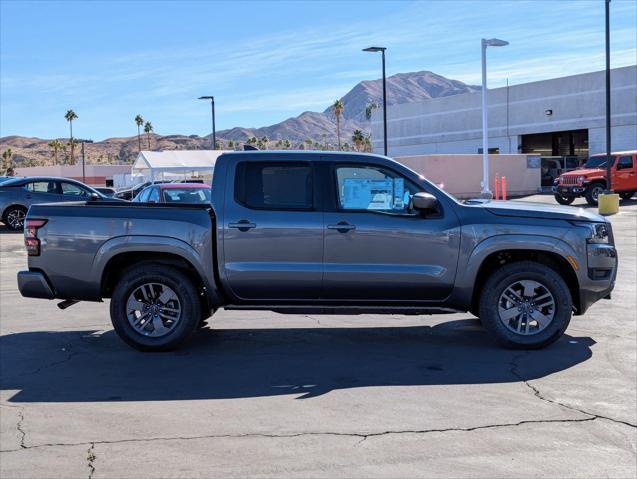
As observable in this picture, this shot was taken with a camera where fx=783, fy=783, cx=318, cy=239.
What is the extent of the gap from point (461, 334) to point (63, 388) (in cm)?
425

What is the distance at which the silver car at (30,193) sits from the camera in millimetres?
23703

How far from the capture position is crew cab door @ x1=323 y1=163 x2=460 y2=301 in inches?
300

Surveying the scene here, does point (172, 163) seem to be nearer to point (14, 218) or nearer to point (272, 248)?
point (14, 218)

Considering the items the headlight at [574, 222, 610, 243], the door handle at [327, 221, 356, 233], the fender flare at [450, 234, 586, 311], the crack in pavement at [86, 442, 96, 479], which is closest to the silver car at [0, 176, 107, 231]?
the door handle at [327, 221, 356, 233]

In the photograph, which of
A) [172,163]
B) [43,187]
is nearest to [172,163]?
[172,163]

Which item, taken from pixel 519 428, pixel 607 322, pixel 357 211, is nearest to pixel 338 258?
pixel 357 211

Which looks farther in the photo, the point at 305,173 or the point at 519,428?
the point at 305,173

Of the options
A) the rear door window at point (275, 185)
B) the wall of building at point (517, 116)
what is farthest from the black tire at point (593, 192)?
the wall of building at point (517, 116)

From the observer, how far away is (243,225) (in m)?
7.68

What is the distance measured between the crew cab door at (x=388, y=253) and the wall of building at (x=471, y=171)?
33.7 m

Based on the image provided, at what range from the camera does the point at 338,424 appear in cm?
557

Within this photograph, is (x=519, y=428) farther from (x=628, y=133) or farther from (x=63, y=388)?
(x=628, y=133)

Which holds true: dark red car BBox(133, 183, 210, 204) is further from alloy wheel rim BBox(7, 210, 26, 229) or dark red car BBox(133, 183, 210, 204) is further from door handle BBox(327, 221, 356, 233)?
door handle BBox(327, 221, 356, 233)

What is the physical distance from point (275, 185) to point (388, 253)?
1.33m
